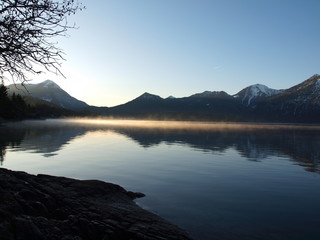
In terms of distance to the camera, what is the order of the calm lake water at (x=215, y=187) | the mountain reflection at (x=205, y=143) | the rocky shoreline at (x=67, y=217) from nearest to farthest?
the rocky shoreline at (x=67, y=217), the calm lake water at (x=215, y=187), the mountain reflection at (x=205, y=143)

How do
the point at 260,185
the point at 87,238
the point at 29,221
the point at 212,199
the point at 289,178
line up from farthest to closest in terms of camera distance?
the point at 289,178 < the point at 260,185 < the point at 212,199 < the point at 87,238 < the point at 29,221

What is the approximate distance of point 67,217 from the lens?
12758mm

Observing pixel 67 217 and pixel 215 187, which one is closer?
pixel 67 217

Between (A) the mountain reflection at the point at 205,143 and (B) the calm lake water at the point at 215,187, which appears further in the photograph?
(A) the mountain reflection at the point at 205,143

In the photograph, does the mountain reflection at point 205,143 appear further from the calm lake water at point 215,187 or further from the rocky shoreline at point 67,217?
the rocky shoreline at point 67,217

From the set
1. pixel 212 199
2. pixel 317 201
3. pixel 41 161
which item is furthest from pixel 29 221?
pixel 41 161

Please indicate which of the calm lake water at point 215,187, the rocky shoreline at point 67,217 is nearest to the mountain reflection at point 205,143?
the calm lake water at point 215,187

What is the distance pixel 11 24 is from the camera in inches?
A: 461

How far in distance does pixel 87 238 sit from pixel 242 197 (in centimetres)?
1375

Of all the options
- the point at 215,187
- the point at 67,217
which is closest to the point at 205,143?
the point at 215,187

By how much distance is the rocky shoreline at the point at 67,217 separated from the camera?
33.1 ft

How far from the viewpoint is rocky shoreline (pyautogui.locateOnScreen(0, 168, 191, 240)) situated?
33.1 feet

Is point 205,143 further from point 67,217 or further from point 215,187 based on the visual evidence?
point 67,217

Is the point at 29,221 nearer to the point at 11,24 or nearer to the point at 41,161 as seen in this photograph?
the point at 11,24
